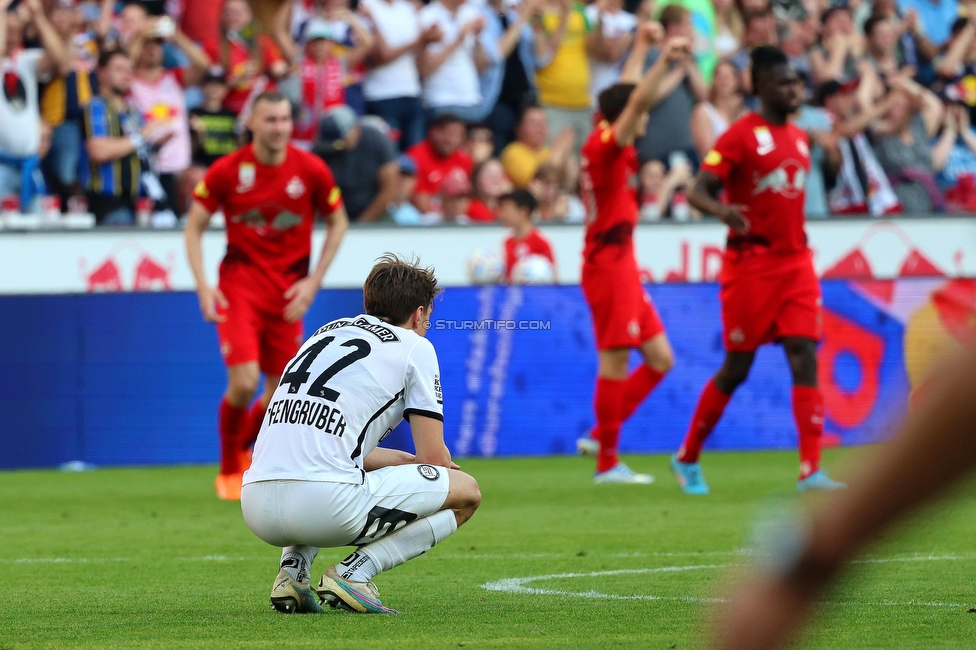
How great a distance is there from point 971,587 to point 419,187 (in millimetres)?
10208

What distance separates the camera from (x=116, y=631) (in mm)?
5191

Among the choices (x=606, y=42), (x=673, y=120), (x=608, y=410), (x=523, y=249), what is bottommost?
(x=608, y=410)

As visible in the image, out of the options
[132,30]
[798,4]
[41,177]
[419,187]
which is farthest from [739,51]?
[41,177]

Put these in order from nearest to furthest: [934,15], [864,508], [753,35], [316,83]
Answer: [864,508] → [316,83] → [753,35] → [934,15]

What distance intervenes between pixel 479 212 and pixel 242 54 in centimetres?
289

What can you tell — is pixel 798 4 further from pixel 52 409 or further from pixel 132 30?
pixel 52 409

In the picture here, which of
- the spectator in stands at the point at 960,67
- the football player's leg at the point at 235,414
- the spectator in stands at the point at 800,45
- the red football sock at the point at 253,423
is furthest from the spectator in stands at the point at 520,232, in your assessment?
the spectator in stands at the point at 960,67

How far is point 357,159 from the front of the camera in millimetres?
14883

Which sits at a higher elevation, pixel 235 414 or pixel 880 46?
pixel 880 46

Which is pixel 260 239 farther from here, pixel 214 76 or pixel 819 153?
pixel 819 153

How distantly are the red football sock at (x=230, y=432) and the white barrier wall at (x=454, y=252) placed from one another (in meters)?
3.46

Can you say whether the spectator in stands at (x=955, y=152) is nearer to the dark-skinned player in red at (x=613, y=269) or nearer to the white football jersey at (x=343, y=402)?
the dark-skinned player in red at (x=613, y=269)

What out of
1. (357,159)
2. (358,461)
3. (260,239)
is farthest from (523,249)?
(358,461)

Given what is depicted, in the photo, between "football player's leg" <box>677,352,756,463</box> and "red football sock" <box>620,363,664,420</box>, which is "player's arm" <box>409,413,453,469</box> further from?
"red football sock" <box>620,363,664,420</box>
